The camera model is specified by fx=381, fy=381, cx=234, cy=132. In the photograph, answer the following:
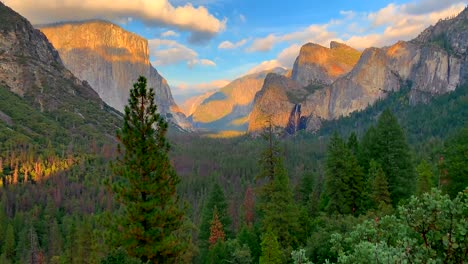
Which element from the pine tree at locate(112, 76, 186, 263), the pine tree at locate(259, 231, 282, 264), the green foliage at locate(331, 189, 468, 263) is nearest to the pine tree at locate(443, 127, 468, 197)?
the pine tree at locate(259, 231, 282, 264)

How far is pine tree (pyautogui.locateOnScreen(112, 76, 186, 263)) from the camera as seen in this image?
20812 mm

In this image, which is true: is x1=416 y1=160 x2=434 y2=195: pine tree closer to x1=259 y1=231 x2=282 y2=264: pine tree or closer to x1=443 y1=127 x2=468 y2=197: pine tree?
x1=443 y1=127 x2=468 y2=197: pine tree

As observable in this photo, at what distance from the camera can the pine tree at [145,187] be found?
20.8 m

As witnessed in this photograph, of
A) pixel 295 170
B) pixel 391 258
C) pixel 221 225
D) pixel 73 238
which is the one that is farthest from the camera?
pixel 295 170

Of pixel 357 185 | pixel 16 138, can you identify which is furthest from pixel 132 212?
pixel 16 138

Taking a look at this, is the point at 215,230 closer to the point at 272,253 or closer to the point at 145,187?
the point at 272,253

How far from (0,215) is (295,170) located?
415 feet

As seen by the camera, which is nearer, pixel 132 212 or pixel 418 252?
pixel 418 252

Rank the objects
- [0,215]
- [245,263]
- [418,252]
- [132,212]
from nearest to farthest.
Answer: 1. [418,252]
2. [132,212]
3. [245,263]
4. [0,215]

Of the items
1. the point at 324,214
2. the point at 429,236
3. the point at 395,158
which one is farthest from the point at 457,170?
the point at 429,236

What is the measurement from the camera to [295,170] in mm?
186875

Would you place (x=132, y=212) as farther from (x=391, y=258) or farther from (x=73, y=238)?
(x=73, y=238)

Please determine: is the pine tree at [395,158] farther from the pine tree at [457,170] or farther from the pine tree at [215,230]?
the pine tree at [215,230]

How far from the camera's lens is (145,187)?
2123 cm
